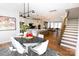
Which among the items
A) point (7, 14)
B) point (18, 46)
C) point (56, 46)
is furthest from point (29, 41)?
point (7, 14)

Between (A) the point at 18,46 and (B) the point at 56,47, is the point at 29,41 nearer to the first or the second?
(A) the point at 18,46

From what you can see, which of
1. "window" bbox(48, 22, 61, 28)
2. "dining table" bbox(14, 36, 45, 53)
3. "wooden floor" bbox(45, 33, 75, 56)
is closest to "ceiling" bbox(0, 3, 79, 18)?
"window" bbox(48, 22, 61, 28)

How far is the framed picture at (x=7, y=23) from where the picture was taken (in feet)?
5.54

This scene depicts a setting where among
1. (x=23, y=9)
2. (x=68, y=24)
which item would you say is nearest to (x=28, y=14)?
(x=23, y=9)

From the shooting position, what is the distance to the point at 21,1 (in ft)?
5.24

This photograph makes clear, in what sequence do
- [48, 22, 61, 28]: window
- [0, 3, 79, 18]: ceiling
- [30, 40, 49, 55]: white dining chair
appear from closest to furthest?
[0, 3, 79, 18]: ceiling
[48, 22, 61, 28]: window
[30, 40, 49, 55]: white dining chair

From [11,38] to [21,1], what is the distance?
0.65 m

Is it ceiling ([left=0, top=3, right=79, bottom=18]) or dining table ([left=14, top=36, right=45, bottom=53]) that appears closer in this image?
ceiling ([left=0, top=3, right=79, bottom=18])

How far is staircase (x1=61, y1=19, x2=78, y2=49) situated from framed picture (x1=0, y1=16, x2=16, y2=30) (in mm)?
938

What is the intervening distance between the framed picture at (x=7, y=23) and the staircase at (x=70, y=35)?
0.94 m

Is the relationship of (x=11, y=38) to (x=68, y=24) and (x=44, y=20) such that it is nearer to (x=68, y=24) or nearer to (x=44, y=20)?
(x=44, y=20)

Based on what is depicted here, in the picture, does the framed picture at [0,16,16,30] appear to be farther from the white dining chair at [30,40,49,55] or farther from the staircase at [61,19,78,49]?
the staircase at [61,19,78,49]

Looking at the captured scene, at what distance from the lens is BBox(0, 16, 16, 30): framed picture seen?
169 centimetres

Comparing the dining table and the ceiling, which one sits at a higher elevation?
the ceiling
